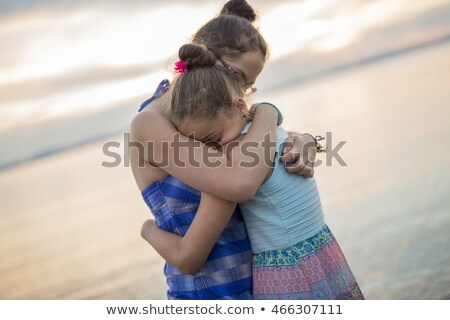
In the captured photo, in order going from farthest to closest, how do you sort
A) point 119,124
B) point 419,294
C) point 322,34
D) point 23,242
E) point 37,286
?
point 119,124, point 322,34, point 23,242, point 37,286, point 419,294

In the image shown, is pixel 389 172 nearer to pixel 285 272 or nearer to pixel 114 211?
pixel 114 211

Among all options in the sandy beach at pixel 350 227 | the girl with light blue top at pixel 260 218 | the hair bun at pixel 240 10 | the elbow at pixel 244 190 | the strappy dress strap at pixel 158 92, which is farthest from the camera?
the sandy beach at pixel 350 227

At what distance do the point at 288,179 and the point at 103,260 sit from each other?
4289 millimetres

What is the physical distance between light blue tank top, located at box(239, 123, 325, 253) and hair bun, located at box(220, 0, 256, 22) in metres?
0.75

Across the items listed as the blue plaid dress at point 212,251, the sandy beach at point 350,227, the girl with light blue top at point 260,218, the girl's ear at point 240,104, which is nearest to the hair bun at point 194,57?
the girl with light blue top at point 260,218

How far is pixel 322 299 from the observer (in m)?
2.12

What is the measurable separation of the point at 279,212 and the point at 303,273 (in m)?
0.22

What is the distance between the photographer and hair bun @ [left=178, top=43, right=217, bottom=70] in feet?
6.82

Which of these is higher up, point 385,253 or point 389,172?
point 389,172

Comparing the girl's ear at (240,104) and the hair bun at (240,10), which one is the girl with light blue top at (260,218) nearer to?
the girl's ear at (240,104)

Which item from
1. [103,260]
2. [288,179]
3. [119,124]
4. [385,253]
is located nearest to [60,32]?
[119,124]

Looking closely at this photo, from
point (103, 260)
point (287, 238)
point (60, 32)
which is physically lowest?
point (287, 238)

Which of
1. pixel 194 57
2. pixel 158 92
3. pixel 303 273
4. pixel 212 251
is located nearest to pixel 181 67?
pixel 194 57

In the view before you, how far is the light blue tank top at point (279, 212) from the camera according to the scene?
205 centimetres
